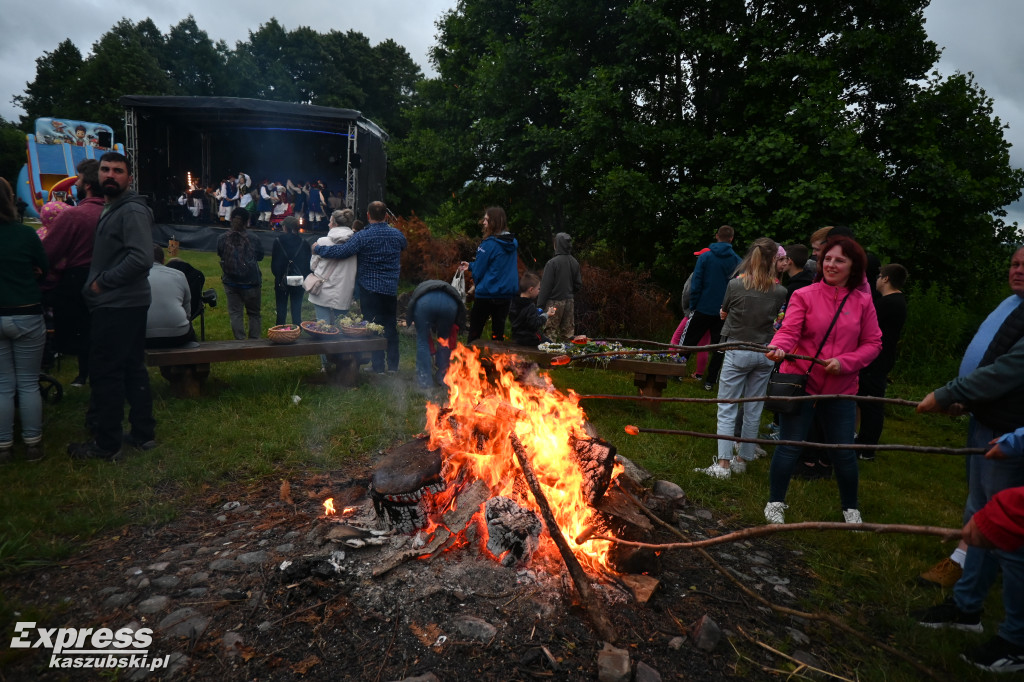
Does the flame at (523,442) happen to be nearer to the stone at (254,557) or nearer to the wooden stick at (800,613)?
the wooden stick at (800,613)

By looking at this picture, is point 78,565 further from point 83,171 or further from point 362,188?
point 362,188

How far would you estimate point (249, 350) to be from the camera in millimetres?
6492

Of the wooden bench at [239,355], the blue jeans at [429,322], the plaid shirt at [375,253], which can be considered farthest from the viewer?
the plaid shirt at [375,253]

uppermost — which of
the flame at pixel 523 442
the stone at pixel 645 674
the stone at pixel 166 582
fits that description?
the flame at pixel 523 442

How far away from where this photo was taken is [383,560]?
3.22 metres

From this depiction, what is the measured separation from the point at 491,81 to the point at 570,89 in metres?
2.19

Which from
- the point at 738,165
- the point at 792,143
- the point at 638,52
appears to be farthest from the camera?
the point at 638,52

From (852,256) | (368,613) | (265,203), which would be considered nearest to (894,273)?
(852,256)

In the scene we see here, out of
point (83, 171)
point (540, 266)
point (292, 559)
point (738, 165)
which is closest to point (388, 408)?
point (292, 559)

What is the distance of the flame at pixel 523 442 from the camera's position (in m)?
3.53

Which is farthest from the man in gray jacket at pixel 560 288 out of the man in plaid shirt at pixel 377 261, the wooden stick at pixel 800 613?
the wooden stick at pixel 800 613

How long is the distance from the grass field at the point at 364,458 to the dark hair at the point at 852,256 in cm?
195

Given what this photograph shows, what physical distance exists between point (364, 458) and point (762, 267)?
419 centimetres

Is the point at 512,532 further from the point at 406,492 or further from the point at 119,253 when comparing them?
the point at 119,253
